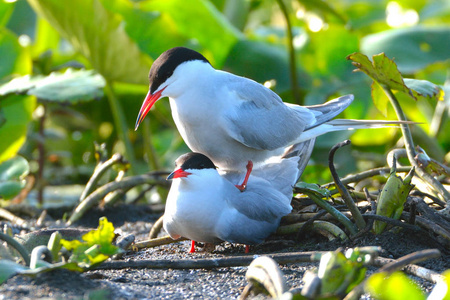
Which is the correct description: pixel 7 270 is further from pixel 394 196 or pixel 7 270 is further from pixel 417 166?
pixel 417 166

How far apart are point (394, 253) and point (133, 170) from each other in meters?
2.53

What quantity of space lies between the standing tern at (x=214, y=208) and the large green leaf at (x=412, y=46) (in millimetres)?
2146

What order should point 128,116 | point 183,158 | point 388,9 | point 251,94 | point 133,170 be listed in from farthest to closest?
point 388,9 < point 128,116 < point 133,170 < point 251,94 < point 183,158

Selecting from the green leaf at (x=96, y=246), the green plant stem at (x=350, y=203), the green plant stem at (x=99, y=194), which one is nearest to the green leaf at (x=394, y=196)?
the green plant stem at (x=350, y=203)

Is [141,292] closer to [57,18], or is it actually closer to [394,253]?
[394,253]

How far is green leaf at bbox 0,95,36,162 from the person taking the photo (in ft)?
12.1

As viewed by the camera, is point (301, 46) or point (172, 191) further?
point (301, 46)

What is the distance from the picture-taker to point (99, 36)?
4.01 metres

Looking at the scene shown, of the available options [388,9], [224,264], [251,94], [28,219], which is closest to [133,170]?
[28,219]

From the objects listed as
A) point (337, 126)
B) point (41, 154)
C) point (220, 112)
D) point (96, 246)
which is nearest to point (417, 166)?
point (337, 126)

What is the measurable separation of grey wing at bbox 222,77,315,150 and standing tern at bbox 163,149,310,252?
0.86ft

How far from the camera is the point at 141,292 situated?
1.73 m

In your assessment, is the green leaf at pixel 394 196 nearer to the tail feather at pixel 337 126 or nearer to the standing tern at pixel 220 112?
the standing tern at pixel 220 112

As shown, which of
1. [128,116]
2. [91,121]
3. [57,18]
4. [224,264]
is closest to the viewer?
[224,264]
